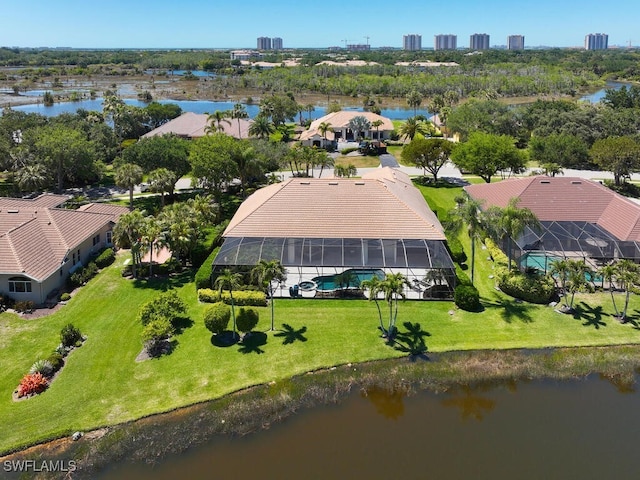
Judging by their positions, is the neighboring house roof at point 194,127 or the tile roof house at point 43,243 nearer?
the tile roof house at point 43,243

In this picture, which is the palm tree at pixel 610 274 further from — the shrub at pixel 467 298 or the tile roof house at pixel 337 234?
the tile roof house at pixel 337 234

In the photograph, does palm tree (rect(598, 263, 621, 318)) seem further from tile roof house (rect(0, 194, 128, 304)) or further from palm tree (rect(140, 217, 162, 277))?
tile roof house (rect(0, 194, 128, 304))

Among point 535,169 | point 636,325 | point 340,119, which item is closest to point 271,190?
point 636,325

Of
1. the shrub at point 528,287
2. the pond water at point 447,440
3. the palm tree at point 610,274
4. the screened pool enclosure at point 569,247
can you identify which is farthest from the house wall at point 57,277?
the palm tree at point 610,274

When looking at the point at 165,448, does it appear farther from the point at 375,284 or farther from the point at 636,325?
the point at 636,325

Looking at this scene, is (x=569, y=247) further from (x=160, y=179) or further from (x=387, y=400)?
(x=160, y=179)

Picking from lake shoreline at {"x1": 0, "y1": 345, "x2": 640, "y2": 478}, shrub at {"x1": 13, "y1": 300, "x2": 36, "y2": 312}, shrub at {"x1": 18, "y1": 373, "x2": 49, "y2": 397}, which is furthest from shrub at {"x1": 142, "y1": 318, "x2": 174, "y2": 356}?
shrub at {"x1": 13, "y1": 300, "x2": 36, "y2": 312}

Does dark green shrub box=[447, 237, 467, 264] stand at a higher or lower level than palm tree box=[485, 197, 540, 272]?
lower
